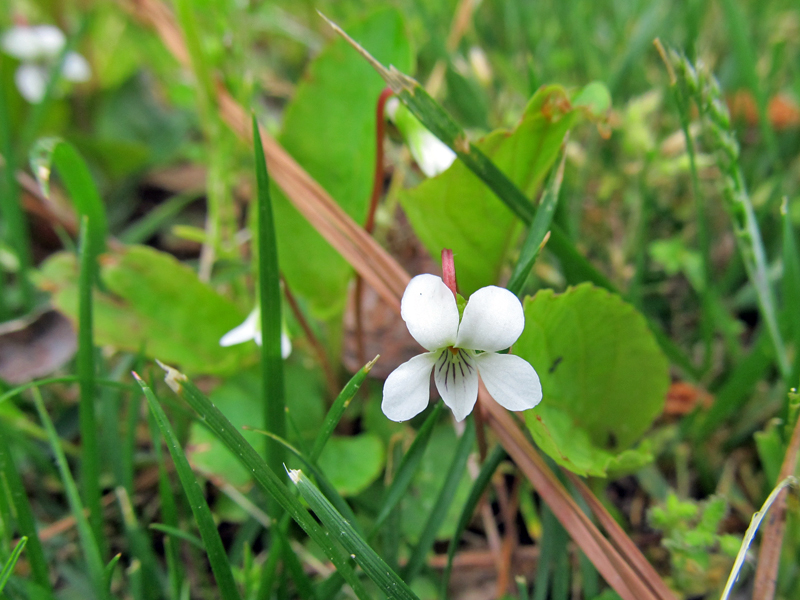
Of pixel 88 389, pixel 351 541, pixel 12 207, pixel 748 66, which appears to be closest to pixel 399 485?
pixel 351 541

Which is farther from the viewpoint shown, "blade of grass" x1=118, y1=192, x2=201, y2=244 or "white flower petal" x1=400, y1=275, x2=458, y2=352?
"blade of grass" x1=118, y1=192, x2=201, y2=244

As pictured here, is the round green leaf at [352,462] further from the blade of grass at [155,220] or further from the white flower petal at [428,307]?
the blade of grass at [155,220]

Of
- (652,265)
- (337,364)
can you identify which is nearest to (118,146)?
(337,364)

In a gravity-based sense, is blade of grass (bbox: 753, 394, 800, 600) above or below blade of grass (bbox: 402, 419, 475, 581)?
below

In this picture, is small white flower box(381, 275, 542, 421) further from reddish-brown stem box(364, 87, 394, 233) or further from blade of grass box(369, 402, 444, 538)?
reddish-brown stem box(364, 87, 394, 233)

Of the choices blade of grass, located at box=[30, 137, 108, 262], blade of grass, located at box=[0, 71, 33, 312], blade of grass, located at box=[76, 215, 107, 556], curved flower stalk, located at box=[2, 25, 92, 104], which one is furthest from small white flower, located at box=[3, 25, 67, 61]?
blade of grass, located at box=[76, 215, 107, 556]

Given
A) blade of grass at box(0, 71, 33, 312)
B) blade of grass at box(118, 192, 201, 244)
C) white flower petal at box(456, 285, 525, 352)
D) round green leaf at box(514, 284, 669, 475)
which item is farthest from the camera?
blade of grass at box(118, 192, 201, 244)

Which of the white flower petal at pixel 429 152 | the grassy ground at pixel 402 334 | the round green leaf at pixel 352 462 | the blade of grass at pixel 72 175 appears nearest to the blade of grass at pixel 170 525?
the grassy ground at pixel 402 334
